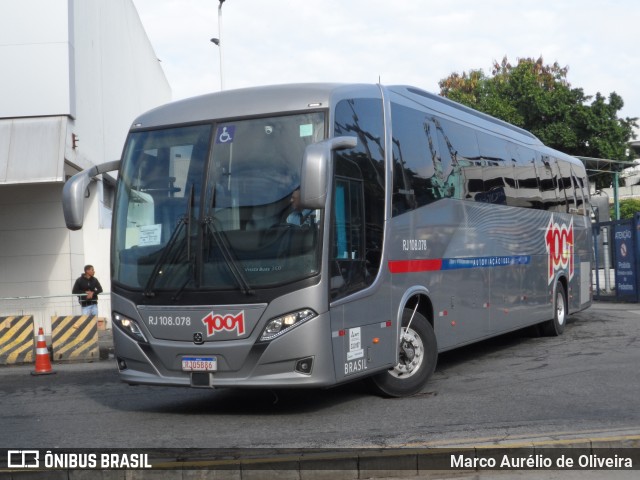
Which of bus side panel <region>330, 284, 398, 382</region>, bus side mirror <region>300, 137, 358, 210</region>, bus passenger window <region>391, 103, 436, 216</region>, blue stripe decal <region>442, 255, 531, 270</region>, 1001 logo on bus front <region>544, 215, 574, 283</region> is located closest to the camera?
bus side mirror <region>300, 137, 358, 210</region>

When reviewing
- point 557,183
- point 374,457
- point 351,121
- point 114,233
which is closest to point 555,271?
point 557,183

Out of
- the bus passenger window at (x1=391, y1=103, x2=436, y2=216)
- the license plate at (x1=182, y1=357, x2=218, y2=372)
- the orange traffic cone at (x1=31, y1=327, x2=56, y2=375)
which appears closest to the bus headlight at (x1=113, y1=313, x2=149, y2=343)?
the license plate at (x1=182, y1=357, x2=218, y2=372)

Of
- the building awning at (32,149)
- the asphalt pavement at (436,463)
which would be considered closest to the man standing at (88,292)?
the building awning at (32,149)

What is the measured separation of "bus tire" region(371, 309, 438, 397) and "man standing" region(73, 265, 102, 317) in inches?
360

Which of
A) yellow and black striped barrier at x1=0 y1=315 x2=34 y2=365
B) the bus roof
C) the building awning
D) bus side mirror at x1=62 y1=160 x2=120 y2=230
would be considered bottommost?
yellow and black striped barrier at x1=0 y1=315 x2=34 y2=365

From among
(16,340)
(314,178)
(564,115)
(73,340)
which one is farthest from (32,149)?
(564,115)

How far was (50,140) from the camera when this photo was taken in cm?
1964

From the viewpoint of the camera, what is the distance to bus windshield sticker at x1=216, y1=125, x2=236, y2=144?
29.2 ft

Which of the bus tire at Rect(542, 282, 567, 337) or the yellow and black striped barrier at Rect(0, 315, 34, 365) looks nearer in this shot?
the yellow and black striped barrier at Rect(0, 315, 34, 365)

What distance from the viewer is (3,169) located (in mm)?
19156

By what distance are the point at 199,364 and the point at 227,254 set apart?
3.67 feet

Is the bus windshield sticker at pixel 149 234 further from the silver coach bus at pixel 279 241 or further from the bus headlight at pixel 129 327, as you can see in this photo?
the bus headlight at pixel 129 327

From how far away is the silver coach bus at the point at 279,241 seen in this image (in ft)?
27.6

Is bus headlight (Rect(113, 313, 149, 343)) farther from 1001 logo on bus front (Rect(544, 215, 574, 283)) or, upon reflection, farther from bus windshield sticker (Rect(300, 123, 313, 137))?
1001 logo on bus front (Rect(544, 215, 574, 283))
